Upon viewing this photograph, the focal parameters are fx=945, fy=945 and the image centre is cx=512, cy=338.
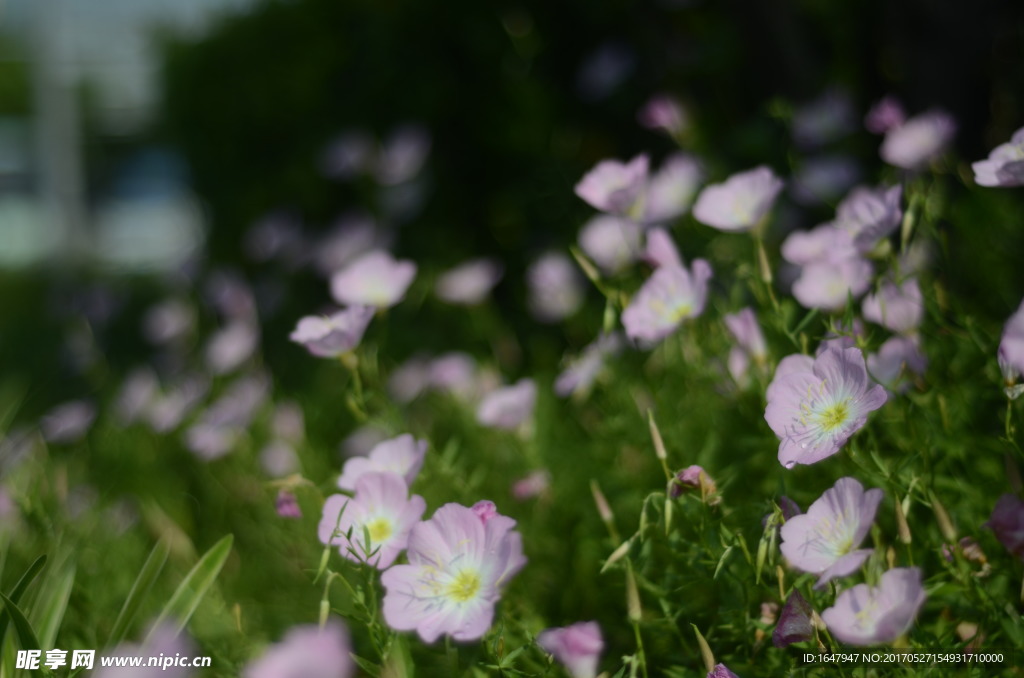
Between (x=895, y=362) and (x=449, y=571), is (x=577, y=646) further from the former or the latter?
(x=895, y=362)

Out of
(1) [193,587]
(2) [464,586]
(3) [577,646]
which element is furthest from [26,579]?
(3) [577,646]

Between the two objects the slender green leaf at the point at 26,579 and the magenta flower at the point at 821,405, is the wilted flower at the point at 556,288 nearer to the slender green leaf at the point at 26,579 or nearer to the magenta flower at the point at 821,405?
the magenta flower at the point at 821,405

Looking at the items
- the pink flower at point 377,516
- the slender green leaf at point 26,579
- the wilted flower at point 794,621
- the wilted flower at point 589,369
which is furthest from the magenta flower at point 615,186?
the slender green leaf at point 26,579

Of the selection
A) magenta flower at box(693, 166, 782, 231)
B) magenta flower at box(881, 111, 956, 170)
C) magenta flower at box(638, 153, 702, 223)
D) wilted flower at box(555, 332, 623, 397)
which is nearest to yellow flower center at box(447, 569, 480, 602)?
wilted flower at box(555, 332, 623, 397)

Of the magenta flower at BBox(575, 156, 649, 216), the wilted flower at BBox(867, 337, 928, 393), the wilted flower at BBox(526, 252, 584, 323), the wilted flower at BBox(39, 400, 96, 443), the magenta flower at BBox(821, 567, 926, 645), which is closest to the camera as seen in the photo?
the magenta flower at BBox(821, 567, 926, 645)

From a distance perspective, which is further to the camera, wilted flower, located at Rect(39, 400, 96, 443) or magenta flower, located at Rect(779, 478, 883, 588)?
wilted flower, located at Rect(39, 400, 96, 443)

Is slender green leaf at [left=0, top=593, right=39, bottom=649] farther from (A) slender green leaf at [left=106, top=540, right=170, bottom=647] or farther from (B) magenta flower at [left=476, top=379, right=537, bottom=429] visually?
(B) magenta flower at [left=476, top=379, right=537, bottom=429]
